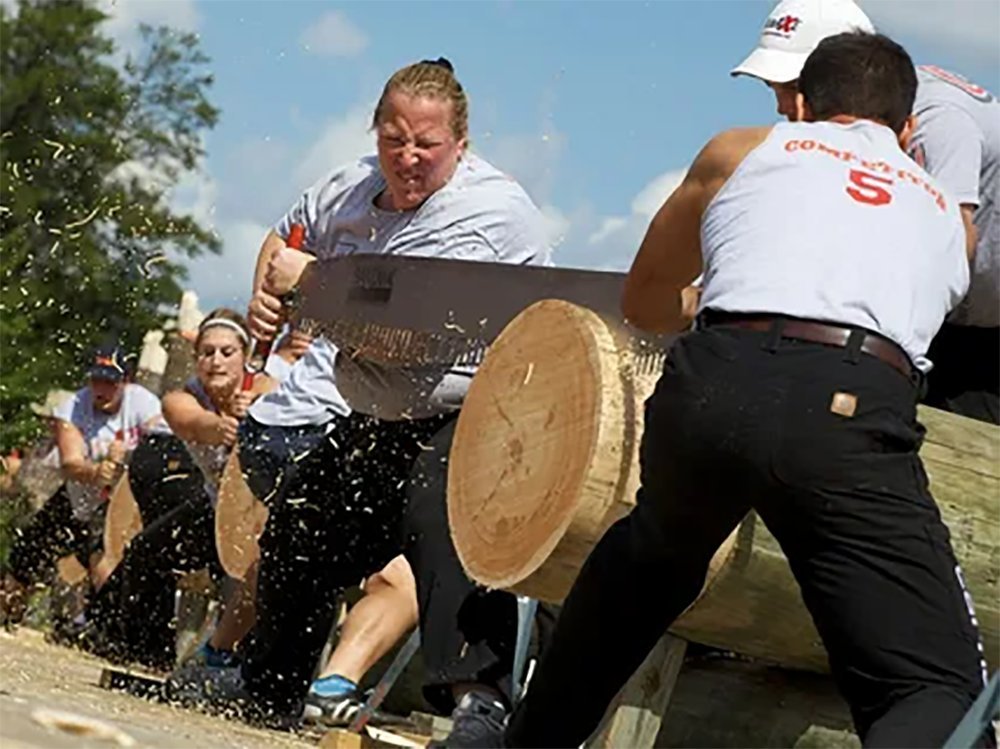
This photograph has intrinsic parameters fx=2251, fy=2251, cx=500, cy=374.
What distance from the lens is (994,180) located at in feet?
19.8

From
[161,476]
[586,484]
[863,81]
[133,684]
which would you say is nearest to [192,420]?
[161,476]

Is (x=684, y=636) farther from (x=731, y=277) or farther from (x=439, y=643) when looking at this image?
(x=731, y=277)

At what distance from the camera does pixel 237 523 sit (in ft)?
26.8

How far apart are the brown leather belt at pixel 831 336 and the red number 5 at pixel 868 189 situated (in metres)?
0.28

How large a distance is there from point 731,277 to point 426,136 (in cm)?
252

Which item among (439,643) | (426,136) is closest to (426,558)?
(439,643)

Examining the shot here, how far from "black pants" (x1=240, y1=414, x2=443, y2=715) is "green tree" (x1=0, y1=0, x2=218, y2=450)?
5331 mm

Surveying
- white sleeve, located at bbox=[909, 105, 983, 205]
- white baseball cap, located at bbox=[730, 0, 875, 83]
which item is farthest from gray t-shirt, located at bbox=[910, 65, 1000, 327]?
Result: white baseball cap, located at bbox=[730, 0, 875, 83]

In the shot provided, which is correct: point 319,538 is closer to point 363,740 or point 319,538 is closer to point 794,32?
point 363,740

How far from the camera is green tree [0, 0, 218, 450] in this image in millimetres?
13891

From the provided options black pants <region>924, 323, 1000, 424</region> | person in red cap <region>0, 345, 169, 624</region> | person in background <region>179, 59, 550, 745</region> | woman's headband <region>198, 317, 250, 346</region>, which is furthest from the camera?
person in red cap <region>0, 345, 169, 624</region>

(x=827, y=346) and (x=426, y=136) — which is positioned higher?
(x=426, y=136)

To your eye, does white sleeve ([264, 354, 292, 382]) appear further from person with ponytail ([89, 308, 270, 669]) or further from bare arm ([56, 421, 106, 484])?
bare arm ([56, 421, 106, 484])

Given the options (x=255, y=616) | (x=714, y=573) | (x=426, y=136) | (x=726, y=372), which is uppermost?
(x=426, y=136)
